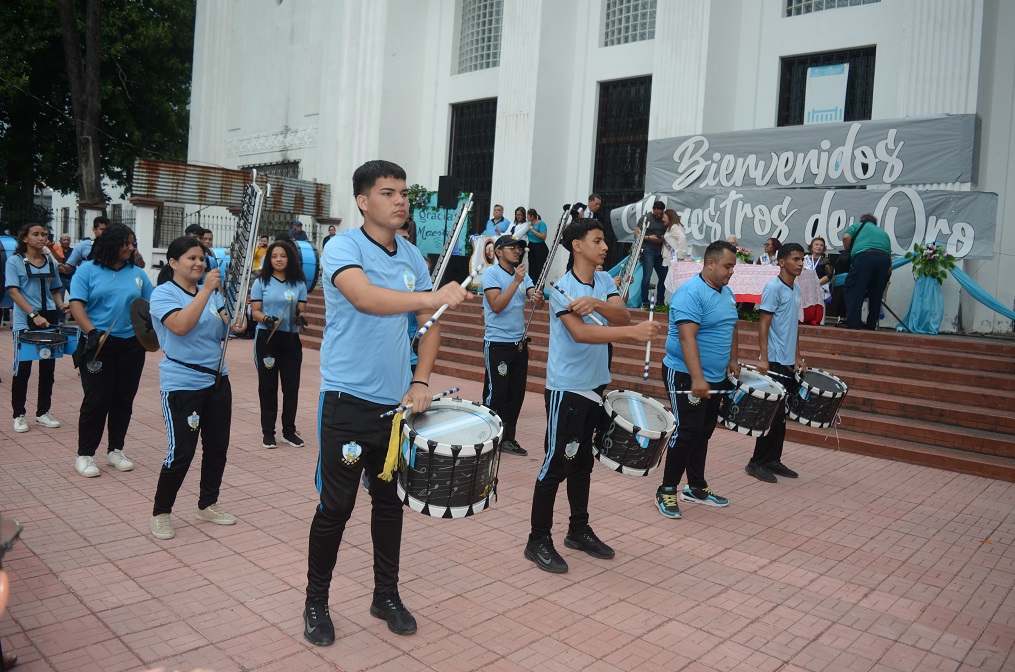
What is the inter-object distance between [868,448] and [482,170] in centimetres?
1445

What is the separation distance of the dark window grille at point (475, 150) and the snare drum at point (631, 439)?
1602 cm

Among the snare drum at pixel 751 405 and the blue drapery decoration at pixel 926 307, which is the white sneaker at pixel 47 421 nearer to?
the snare drum at pixel 751 405

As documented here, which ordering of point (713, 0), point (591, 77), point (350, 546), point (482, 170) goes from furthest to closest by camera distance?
1. point (482, 170)
2. point (591, 77)
3. point (713, 0)
4. point (350, 546)

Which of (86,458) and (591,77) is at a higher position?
(591,77)

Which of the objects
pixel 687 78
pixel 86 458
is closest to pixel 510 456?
pixel 86 458

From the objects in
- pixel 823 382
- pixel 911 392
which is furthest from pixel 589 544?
pixel 911 392

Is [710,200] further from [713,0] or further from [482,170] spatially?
[482,170]

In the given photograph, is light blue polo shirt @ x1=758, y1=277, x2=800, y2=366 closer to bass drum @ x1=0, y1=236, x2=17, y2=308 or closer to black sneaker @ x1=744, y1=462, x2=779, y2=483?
black sneaker @ x1=744, y1=462, x2=779, y2=483

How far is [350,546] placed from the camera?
522cm

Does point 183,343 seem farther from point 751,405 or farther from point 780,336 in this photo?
point 780,336

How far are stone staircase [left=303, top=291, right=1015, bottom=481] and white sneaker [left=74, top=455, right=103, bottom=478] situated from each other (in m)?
6.77

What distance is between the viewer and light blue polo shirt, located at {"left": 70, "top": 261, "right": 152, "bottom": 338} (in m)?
6.74

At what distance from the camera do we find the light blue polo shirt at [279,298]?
7730mm

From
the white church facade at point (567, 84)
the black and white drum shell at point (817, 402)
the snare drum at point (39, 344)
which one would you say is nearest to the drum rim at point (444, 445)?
the black and white drum shell at point (817, 402)
